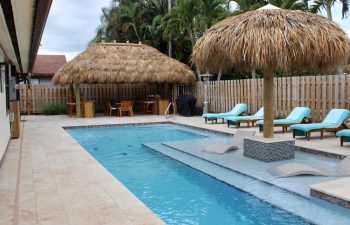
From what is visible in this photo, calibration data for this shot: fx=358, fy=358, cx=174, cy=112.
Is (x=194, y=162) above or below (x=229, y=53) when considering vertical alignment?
below

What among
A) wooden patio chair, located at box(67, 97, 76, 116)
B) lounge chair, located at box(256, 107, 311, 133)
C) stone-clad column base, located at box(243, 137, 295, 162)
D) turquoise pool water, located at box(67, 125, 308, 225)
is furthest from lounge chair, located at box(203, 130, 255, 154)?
wooden patio chair, located at box(67, 97, 76, 116)

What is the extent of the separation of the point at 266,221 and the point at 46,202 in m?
2.66

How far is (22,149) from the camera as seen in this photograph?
831cm

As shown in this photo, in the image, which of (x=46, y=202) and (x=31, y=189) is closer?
(x=46, y=202)

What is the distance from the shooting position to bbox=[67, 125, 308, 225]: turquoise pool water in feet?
14.6

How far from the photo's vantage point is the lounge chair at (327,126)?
8.95m

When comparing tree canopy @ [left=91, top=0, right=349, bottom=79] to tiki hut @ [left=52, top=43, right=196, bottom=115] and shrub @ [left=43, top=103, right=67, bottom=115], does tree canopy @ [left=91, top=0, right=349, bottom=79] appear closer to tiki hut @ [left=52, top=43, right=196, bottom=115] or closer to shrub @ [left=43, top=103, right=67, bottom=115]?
tiki hut @ [left=52, top=43, right=196, bottom=115]

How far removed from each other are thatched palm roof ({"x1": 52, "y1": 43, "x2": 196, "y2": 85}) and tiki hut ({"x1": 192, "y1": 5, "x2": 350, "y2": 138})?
1130cm

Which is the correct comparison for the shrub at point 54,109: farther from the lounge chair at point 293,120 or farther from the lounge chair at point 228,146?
the lounge chair at point 228,146

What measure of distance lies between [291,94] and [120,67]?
347 inches

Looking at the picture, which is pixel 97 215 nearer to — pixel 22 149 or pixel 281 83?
pixel 22 149

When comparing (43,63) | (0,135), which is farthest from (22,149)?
(43,63)

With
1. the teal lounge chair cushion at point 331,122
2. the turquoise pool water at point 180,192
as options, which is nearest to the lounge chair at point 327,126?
the teal lounge chair cushion at point 331,122

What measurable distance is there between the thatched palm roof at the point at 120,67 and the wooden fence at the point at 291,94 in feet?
7.87
